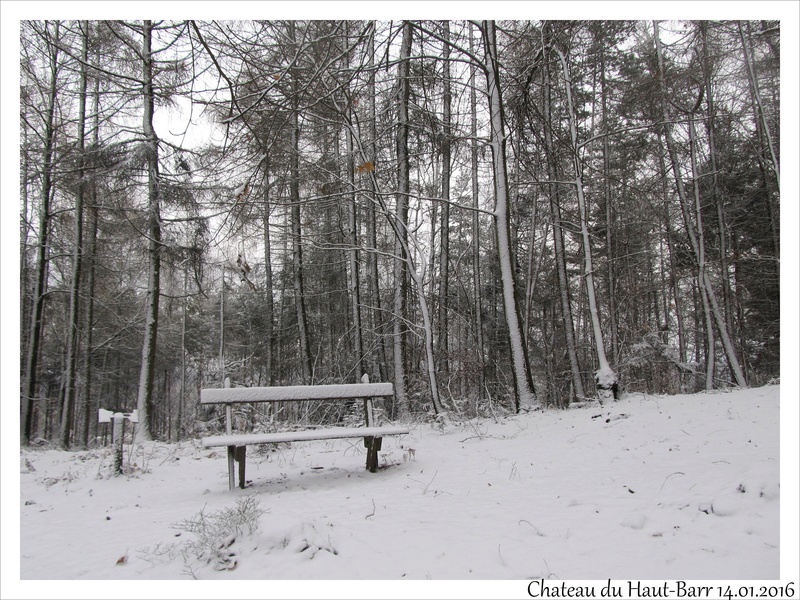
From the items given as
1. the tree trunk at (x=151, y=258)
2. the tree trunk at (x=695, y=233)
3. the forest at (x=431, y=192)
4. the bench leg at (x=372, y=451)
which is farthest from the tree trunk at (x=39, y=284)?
the tree trunk at (x=695, y=233)

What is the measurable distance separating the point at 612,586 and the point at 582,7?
4350mm

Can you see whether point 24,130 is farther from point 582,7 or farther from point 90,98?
point 582,7

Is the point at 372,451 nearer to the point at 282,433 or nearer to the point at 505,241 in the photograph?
the point at 282,433

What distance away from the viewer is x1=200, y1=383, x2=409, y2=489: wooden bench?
3.67 metres

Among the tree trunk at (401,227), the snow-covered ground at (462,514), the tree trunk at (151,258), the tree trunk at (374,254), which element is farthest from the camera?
the tree trunk at (374,254)

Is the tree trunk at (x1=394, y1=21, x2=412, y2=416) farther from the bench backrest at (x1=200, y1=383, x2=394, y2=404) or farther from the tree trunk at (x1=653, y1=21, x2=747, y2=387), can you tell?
the tree trunk at (x1=653, y1=21, x2=747, y2=387)

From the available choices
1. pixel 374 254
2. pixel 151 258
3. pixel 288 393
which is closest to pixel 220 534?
pixel 288 393

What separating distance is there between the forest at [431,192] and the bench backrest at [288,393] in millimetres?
1455

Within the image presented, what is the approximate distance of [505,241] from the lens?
250 inches

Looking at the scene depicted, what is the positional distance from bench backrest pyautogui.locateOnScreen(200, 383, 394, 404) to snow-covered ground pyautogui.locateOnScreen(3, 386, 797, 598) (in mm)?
733

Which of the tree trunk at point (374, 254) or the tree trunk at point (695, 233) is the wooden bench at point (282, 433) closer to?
the tree trunk at point (374, 254)

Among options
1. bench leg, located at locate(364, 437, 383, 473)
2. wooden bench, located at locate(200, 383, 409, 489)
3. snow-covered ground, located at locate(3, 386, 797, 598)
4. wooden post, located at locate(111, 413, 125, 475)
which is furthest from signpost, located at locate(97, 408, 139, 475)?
bench leg, located at locate(364, 437, 383, 473)

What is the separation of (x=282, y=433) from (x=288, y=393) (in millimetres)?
354

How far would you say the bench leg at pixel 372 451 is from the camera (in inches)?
162
